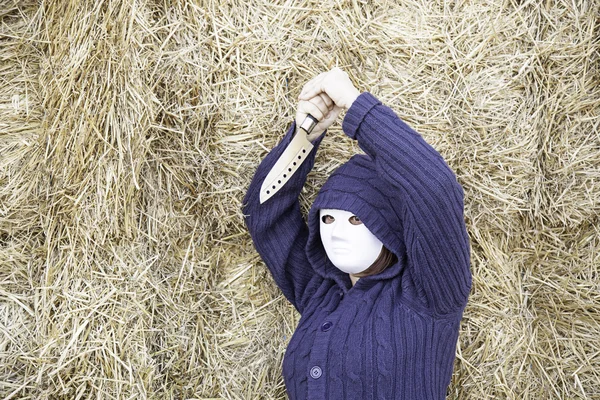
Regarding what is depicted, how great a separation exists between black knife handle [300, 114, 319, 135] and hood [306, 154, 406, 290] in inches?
6.0

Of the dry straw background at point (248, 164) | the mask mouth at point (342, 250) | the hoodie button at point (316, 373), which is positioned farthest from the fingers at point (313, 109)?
the hoodie button at point (316, 373)

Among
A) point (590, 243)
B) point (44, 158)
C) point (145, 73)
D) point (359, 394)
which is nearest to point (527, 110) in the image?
point (590, 243)

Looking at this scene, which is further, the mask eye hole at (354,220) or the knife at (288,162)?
the knife at (288,162)

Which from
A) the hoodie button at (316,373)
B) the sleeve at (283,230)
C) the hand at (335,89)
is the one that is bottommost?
the hoodie button at (316,373)

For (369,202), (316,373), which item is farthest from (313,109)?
(316,373)

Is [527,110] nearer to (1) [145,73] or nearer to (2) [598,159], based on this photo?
(2) [598,159]

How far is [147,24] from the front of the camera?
2.08 metres

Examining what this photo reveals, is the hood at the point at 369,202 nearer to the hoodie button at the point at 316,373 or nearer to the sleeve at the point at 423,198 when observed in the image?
the sleeve at the point at 423,198

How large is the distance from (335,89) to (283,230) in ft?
1.54

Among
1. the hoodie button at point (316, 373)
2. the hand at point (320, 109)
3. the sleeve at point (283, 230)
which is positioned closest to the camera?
the hoodie button at point (316, 373)

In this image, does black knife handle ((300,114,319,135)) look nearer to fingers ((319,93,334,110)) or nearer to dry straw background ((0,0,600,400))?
fingers ((319,93,334,110))

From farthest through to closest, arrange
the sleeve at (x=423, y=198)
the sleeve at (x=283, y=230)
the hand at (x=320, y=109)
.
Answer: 1. the sleeve at (x=283, y=230)
2. the hand at (x=320, y=109)
3. the sleeve at (x=423, y=198)

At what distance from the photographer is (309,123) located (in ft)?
6.12

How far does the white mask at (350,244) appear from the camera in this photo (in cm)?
181
